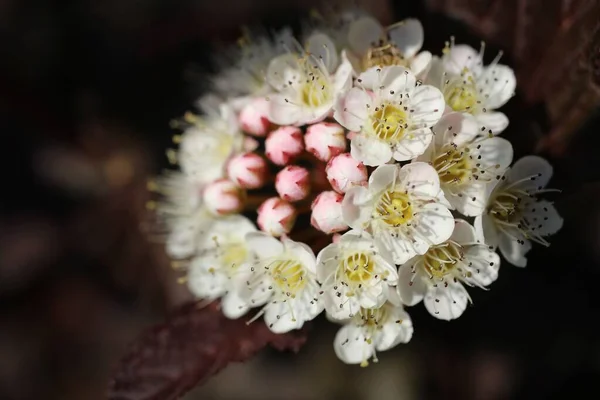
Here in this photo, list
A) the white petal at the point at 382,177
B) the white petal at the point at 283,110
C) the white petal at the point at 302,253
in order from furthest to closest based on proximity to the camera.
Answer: the white petal at the point at 283,110 → the white petal at the point at 302,253 → the white petal at the point at 382,177

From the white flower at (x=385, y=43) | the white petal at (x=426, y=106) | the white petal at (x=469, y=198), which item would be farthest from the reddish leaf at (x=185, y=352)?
the white flower at (x=385, y=43)

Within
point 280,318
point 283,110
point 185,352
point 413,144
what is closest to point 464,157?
point 413,144

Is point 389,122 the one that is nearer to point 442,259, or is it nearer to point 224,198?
point 442,259

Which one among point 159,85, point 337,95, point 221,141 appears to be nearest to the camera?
point 337,95

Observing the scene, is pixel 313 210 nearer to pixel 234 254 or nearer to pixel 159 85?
pixel 234 254

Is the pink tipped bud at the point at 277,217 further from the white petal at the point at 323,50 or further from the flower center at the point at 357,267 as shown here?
the white petal at the point at 323,50

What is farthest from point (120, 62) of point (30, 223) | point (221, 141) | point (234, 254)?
point (234, 254)

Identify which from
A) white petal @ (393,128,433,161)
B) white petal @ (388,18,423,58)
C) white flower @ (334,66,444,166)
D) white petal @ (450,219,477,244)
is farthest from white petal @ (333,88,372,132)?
white petal @ (450,219,477,244)
